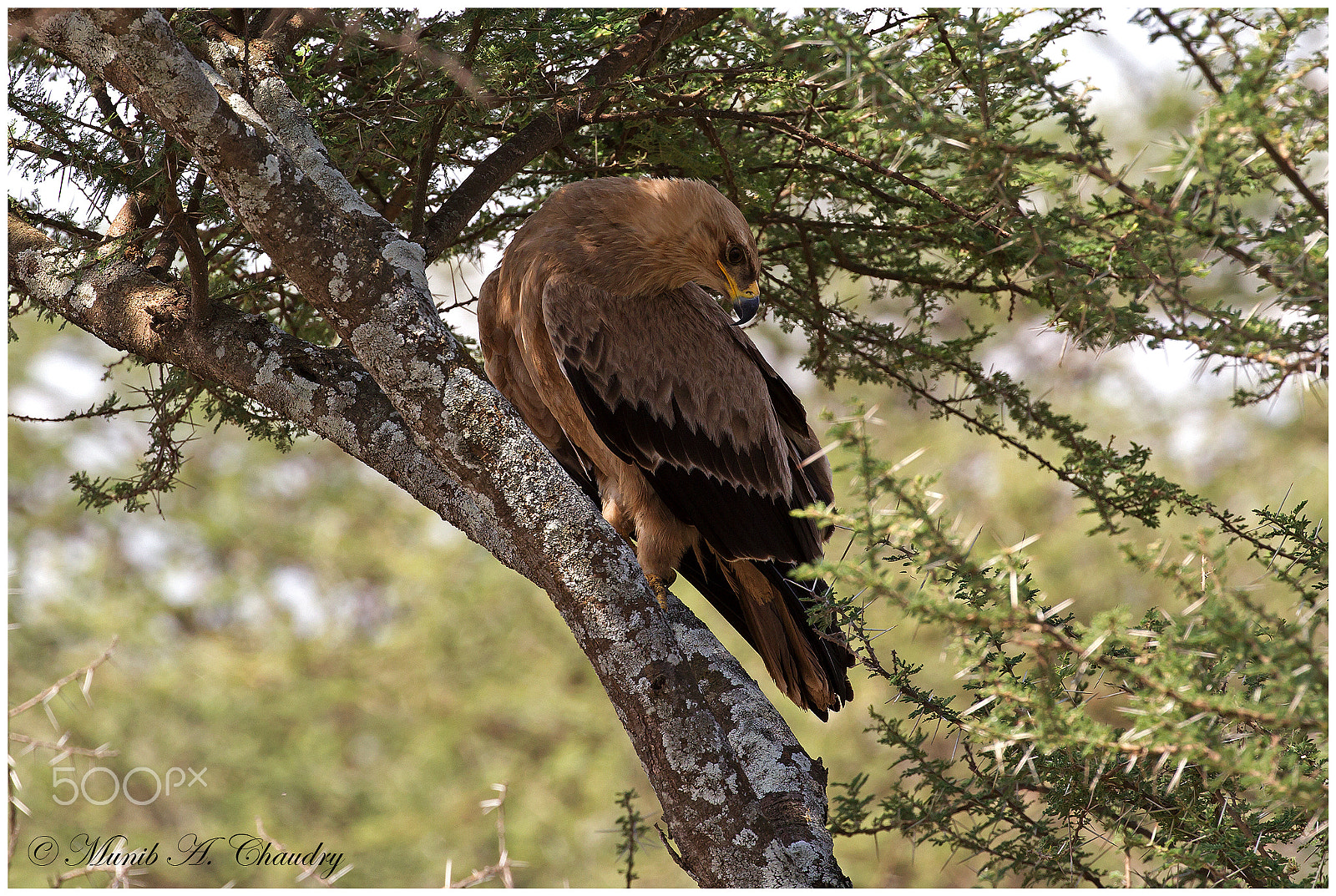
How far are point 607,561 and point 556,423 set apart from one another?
4.23 ft

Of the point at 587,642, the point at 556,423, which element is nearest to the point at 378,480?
the point at 556,423

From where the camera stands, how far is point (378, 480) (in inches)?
737

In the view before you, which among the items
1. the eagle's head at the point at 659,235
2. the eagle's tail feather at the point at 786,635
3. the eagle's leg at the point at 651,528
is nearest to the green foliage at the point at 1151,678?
the eagle's tail feather at the point at 786,635

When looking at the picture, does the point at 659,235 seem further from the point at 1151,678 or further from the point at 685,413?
the point at 1151,678

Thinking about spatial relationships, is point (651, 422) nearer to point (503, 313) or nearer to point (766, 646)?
point (503, 313)

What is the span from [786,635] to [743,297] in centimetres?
107

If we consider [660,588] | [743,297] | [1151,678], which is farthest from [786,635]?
[1151,678]

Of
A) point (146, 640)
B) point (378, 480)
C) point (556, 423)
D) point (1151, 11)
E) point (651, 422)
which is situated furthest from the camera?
point (378, 480)

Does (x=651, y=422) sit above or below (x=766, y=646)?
above

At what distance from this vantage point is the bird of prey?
112 inches

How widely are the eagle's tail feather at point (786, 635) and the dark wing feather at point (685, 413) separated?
139mm

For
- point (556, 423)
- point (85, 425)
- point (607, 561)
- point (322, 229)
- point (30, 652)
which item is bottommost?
point (607, 561)

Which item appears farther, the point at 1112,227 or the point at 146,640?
the point at 146,640

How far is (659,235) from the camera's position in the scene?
2854mm
